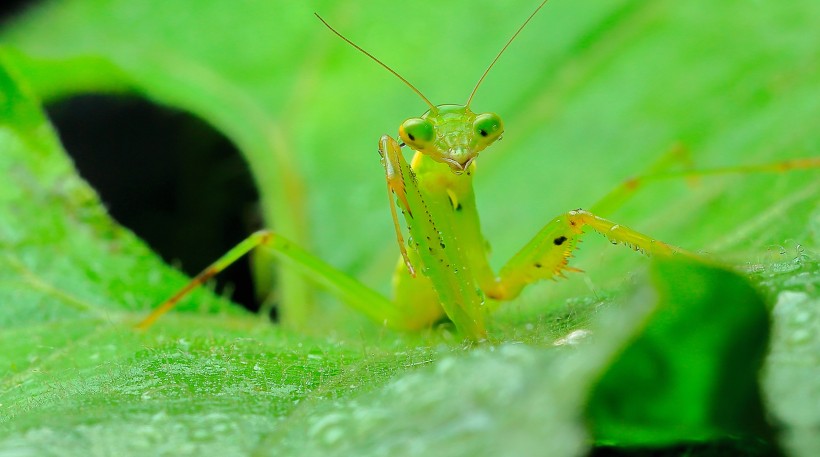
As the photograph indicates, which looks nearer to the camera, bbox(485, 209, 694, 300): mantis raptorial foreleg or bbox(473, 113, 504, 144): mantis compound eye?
bbox(485, 209, 694, 300): mantis raptorial foreleg

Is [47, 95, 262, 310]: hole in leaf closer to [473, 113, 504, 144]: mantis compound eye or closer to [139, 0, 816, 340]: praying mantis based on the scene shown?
[139, 0, 816, 340]: praying mantis

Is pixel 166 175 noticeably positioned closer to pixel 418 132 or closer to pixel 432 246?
pixel 418 132

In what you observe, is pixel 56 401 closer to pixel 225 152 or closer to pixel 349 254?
pixel 349 254

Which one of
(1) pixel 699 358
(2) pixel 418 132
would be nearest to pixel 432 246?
(2) pixel 418 132

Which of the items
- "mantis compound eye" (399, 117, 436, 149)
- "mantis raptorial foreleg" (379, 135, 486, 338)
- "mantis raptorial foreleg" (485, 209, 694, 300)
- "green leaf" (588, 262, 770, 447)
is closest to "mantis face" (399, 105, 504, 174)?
"mantis compound eye" (399, 117, 436, 149)

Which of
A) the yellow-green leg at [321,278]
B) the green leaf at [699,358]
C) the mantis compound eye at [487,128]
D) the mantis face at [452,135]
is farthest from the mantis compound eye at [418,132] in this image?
the green leaf at [699,358]

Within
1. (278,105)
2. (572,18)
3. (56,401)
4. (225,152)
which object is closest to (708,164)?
(572,18)

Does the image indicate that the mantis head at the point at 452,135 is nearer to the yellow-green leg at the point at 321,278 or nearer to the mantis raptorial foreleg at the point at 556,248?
the mantis raptorial foreleg at the point at 556,248
